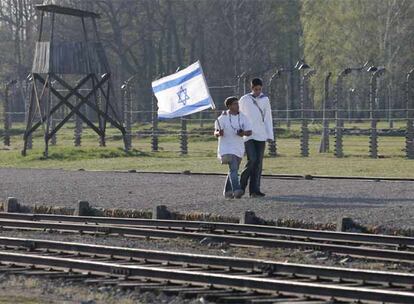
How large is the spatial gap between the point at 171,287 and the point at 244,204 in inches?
293

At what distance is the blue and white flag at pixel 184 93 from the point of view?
955 inches

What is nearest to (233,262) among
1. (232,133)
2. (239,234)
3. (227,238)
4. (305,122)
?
(227,238)

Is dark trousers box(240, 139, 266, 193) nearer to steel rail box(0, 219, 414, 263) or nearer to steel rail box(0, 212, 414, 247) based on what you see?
steel rail box(0, 212, 414, 247)

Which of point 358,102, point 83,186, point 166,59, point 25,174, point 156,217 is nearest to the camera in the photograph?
point 156,217

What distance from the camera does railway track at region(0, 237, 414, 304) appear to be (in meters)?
9.42

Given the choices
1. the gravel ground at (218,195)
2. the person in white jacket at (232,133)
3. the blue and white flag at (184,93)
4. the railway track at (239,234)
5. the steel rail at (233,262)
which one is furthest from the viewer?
the blue and white flag at (184,93)

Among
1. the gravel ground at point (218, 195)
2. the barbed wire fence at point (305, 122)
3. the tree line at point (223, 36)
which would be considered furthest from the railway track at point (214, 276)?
the tree line at point (223, 36)

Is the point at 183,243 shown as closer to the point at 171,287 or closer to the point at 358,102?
the point at 171,287

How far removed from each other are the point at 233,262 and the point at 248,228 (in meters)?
3.58

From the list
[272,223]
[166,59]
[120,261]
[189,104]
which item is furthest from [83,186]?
[166,59]

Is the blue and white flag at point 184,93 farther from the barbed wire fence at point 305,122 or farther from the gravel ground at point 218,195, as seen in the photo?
the gravel ground at point 218,195

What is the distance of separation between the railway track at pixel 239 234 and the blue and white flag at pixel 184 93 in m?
7.03

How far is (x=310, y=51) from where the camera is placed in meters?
71.8

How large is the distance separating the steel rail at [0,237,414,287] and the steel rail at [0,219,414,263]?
157cm
